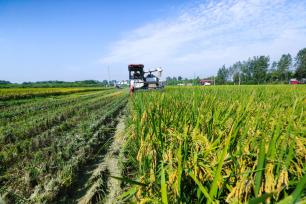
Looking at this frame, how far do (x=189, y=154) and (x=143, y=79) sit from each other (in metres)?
19.3

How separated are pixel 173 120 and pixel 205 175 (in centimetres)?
112

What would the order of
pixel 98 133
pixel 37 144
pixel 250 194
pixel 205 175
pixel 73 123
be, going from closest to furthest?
pixel 250 194
pixel 205 175
pixel 37 144
pixel 98 133
pixel 73 123

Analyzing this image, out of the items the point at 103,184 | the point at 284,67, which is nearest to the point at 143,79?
the point at 103,184

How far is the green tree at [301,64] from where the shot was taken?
75.3 metres

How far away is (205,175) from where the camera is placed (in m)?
1.81

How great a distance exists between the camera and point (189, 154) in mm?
2127

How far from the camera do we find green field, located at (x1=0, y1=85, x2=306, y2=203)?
1399 mm

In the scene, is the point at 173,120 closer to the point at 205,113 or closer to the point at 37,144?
the point at 205,113

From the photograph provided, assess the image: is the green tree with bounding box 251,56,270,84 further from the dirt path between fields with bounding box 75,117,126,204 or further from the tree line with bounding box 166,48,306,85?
the dirt path between fields with bounding box 75,117,126,204

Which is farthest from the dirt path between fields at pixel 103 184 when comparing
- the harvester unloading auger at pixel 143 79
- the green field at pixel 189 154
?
the harvester unloading auger at pixel 143 79

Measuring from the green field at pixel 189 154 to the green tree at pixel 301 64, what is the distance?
85.2 metres

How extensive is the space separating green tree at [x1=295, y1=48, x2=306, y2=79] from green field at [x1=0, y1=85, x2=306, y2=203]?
85.2 m

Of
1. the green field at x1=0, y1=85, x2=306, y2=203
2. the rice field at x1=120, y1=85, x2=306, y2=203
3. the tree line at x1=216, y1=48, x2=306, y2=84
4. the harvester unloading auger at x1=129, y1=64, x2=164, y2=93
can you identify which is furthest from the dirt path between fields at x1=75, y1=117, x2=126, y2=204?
the tree line at x1=216, y1=48, x2=306, y2=84

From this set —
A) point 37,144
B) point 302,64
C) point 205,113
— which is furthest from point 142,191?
point 302,64
